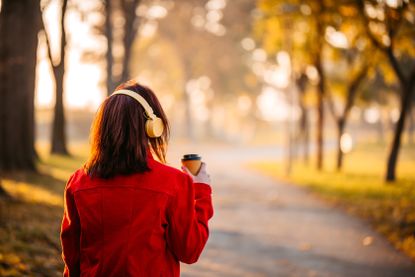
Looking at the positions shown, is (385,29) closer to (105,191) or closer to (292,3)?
(292,3)

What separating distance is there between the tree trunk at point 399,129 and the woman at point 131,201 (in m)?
13.2

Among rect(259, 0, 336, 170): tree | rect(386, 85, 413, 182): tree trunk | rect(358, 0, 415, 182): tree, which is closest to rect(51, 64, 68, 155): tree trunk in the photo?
rect(259, 0, 336, 170): tree

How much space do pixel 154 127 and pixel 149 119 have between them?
5cm

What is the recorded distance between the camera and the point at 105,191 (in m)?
2.19

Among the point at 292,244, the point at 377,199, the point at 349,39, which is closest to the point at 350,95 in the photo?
the point at 349,39

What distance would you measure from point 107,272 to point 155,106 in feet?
2.65

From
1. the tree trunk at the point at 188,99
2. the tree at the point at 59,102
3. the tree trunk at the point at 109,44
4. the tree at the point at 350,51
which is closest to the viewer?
the tree at the point at 350,51

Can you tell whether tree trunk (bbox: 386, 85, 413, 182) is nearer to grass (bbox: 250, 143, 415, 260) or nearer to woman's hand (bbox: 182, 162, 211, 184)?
grass (bbox: 250, 143, 415, 260)

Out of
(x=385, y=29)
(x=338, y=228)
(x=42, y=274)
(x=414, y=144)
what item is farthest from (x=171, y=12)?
(x=42, y=274)

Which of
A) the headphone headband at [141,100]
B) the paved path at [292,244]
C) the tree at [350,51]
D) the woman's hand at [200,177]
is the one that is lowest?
the paved path at [292,244]

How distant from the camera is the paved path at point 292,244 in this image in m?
6.27

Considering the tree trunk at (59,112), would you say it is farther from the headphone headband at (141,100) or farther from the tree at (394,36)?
the headphone headband at (141,100)

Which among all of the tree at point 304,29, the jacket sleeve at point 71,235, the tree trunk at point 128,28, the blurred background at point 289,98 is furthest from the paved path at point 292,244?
the tree trunk at point 128,28

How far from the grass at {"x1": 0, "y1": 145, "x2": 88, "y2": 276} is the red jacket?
2.99 m
